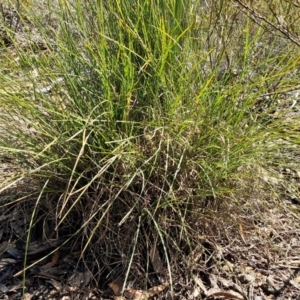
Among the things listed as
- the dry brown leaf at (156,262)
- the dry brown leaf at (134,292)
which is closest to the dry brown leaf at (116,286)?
the dry brown leaf at (134,292)

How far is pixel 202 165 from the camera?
1.99m

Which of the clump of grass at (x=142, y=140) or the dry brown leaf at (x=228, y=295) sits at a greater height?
the clump of grass at (x=142, y=140)

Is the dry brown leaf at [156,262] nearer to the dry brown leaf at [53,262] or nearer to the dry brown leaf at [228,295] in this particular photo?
the dry brown leaf at [228,295]

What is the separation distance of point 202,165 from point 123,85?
1.39 feet

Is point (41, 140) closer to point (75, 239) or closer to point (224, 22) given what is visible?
point (75, 239)

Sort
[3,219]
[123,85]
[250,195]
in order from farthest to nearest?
[3,219] < [250,195] < [123,85]

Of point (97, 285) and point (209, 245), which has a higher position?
point (209, 245)

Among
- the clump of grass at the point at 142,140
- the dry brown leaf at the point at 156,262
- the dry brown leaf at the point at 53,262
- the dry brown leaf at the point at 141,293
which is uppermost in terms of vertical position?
the clump of grass at the point at 142,140

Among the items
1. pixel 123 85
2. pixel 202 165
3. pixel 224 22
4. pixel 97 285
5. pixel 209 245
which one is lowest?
pixel 97 285

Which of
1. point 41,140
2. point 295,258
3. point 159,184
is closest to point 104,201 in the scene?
point 159,184

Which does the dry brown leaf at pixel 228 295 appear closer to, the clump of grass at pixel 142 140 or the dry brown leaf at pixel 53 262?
the clump of grass at pixel 142 140

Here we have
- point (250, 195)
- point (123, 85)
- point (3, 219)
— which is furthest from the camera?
point (3, 219)

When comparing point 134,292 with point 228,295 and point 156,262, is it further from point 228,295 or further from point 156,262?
point 228,295

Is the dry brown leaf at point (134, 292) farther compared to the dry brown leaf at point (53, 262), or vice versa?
the dry brown leaf at point (53, 262)
